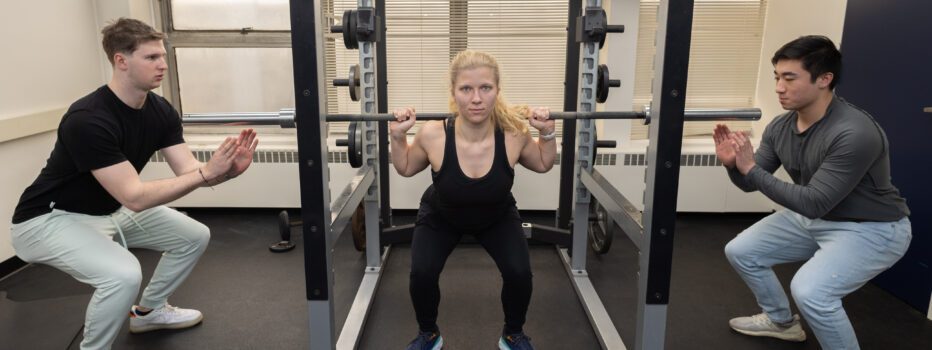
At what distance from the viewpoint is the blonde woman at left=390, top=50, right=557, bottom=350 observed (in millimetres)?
1910

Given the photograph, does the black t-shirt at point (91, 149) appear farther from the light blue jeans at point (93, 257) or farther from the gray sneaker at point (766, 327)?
the gray sneaker at point (766, 327)

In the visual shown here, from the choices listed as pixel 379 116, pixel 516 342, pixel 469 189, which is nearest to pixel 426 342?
pixel 516 342

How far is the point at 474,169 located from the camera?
1988mm

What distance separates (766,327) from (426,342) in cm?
134

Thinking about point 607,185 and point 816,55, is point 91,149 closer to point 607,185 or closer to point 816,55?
point 607,185

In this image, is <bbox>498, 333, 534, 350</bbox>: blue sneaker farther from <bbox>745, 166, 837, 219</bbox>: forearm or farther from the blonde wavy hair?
<bbox>745, 166, 837, 219</bbox>: forearm

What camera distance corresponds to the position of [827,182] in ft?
5.97

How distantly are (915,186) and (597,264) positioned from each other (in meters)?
1.42

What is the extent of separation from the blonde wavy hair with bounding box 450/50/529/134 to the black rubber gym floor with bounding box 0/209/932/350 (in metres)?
0.87

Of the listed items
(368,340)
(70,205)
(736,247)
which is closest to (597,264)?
(736,247)

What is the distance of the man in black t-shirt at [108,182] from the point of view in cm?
184

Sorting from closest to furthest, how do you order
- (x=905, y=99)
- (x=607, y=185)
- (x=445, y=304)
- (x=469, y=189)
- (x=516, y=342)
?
(x=469, y=189)
(x=516, y=342)
(x=607, y=185)
(x=905, y=99)
(x=445, y=304)

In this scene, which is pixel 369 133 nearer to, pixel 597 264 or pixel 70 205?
pixel 70 205

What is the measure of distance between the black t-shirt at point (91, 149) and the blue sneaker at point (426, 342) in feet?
3.68
